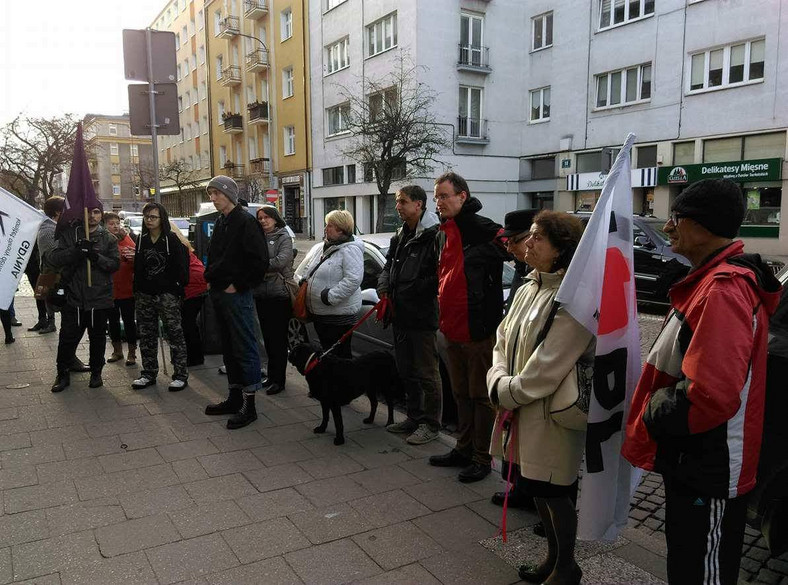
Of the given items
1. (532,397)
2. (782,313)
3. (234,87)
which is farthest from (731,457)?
(234,87)

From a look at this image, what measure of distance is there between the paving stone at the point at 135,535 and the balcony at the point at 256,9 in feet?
135

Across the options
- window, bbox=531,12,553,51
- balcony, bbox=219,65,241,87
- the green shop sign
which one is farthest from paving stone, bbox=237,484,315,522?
balcony, bbox=219,65,241,87

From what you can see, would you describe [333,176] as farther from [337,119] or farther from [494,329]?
[494,329]

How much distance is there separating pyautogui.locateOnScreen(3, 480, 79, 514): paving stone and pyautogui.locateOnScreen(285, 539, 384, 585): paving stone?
5.37ft

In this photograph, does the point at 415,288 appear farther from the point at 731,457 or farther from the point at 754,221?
the point at 754,221

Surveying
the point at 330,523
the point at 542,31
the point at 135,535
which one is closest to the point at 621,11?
the point at 542,31

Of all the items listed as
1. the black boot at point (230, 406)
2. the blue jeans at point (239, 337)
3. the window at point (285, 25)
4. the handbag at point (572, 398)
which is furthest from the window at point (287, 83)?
the handbag at point (572, 398)

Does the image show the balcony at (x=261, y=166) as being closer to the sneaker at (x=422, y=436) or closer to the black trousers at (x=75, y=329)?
the black trousers at (x=75, y=329)

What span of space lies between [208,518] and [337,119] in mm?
32296

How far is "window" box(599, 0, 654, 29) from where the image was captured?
23953mm

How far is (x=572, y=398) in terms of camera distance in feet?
8.68

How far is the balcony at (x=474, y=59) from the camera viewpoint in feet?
94.9

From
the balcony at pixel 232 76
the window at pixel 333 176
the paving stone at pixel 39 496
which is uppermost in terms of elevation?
the balcony at pixel 232 76

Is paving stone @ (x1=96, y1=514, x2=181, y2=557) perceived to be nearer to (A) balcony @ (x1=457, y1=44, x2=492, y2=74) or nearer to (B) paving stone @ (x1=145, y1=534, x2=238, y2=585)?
(B) paving stone @ (x1=145, y1=534, x2=238, y2=585)
